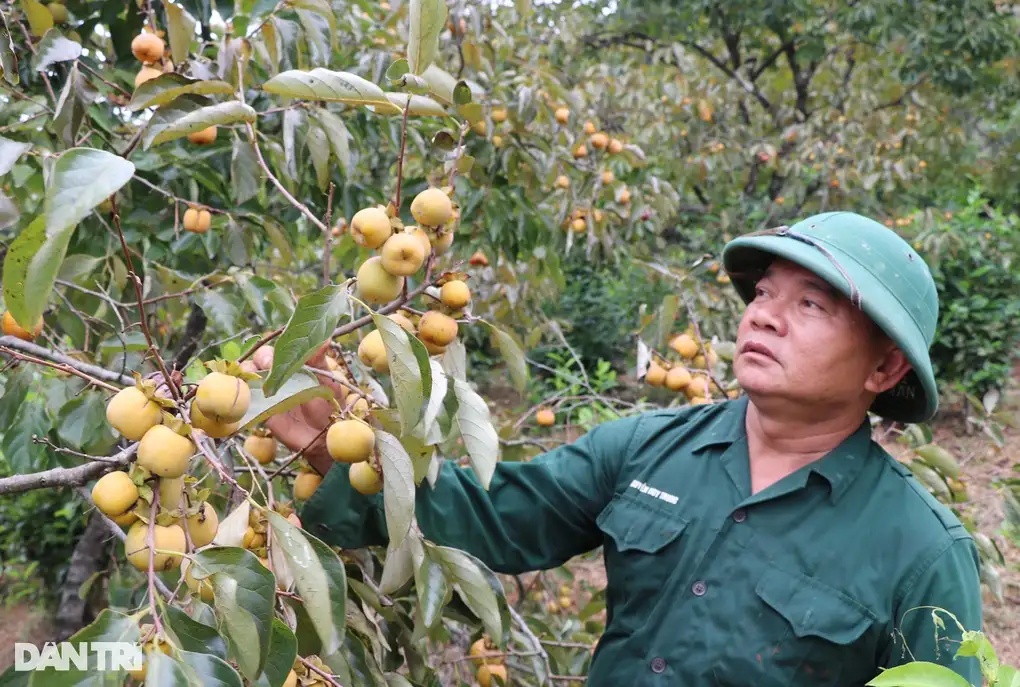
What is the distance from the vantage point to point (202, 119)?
44.4 inches

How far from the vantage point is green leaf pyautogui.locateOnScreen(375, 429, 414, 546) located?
1047 millimetres

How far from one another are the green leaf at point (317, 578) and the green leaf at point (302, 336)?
6.9 inches

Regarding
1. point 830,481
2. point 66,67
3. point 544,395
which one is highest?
point 66,67

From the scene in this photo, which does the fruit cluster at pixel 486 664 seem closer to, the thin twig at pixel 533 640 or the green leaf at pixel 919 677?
the thin twig at pixel 533 640

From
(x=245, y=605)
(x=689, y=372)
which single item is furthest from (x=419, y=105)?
(x=689, y=372)

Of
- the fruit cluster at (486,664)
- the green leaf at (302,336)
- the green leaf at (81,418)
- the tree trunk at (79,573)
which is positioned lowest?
the tree trunk at (79,573)

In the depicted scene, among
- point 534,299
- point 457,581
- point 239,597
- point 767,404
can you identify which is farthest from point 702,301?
point 239,597

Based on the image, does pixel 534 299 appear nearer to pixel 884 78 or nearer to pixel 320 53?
pixel 320 53

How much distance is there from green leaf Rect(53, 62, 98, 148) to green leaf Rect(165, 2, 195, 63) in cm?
22

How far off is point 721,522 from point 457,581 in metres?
0.52

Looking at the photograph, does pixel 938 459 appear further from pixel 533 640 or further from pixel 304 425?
pixel 304 425

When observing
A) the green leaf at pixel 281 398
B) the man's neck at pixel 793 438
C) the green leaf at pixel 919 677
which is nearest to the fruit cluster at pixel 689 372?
the man's neck at pixel 793 438

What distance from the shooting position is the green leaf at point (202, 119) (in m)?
1.10

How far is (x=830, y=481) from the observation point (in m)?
1.44
